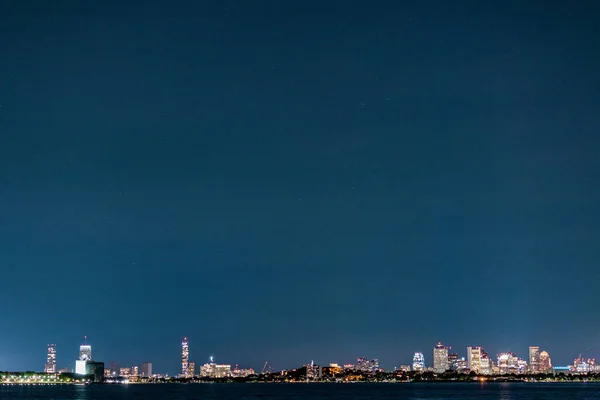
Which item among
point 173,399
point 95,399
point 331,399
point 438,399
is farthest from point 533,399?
point 95,399

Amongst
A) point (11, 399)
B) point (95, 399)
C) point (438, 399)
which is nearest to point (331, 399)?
point (438, 399)

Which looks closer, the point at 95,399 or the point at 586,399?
the point at 586,399

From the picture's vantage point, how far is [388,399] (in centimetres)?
15788

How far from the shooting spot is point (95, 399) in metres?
167

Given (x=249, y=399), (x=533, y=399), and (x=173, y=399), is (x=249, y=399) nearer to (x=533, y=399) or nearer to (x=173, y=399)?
(x=173, y=399)

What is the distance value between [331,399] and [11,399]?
63.5 m

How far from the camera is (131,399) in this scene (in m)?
163

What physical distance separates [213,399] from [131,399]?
16.8 meters

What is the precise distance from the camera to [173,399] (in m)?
162

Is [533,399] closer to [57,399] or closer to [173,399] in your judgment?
[173,399]

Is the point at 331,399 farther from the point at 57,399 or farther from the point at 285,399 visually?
the point at 57,399

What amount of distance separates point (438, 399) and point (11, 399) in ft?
275

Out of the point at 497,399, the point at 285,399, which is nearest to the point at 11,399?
the point at 285,399

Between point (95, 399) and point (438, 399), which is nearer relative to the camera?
point (438, 399)
